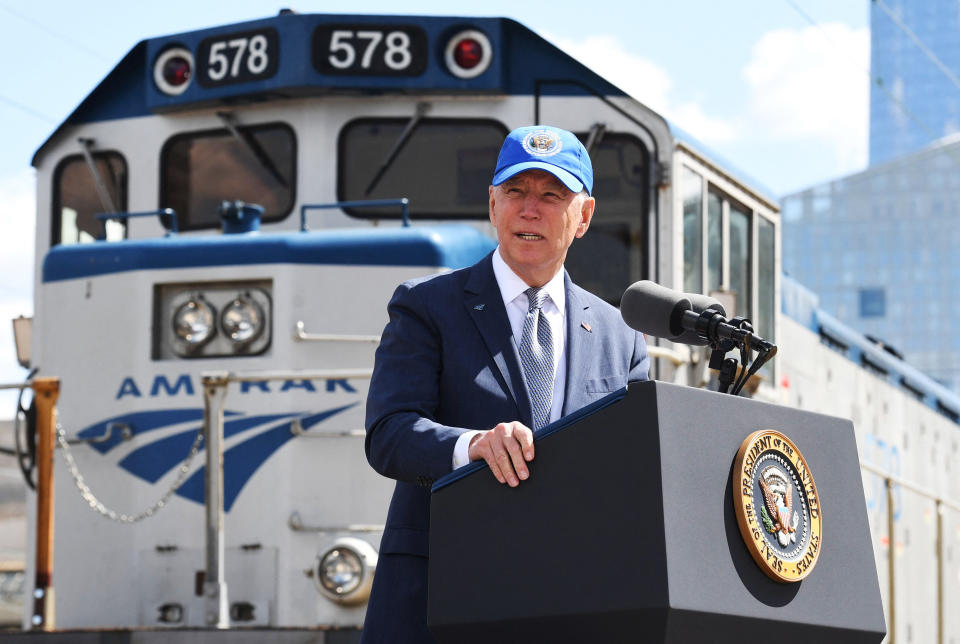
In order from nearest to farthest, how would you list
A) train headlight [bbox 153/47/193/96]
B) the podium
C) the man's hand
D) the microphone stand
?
the podium < the man's hand < the microphone stand < train headlight [bbox 153/47/193/96]

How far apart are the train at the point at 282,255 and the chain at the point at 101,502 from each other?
2cm

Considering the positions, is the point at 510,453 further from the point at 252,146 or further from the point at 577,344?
the point at 252,146

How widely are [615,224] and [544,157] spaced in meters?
3.60

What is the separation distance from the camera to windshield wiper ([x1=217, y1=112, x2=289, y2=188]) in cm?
581

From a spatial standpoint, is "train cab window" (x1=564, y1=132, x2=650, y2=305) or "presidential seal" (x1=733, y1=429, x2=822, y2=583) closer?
"presidential seal" (x1=733, y1=429, x2=822, y2=583)

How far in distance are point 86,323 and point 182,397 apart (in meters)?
0.55

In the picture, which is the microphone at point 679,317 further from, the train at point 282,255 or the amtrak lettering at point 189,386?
the amtrak lettering at point 189,386

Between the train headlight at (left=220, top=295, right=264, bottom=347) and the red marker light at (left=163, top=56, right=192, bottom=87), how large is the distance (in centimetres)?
132

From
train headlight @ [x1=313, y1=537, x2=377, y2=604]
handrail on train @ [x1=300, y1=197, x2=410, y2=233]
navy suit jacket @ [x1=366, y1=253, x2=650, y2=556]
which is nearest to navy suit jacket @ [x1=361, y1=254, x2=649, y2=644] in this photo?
navy suit jacket @ [x1=366, y1=253, x2=650, y2=556]

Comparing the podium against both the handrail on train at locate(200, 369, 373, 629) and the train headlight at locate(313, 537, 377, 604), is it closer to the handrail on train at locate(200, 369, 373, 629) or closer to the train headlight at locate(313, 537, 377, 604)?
the train headlight at locate(313, 537, 377, 604)

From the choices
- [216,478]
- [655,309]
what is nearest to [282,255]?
[216,478]

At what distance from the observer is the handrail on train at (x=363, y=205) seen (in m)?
5.38

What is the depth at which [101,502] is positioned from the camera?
5.20 m

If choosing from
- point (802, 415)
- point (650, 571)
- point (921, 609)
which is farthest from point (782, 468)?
point (921, 609)
